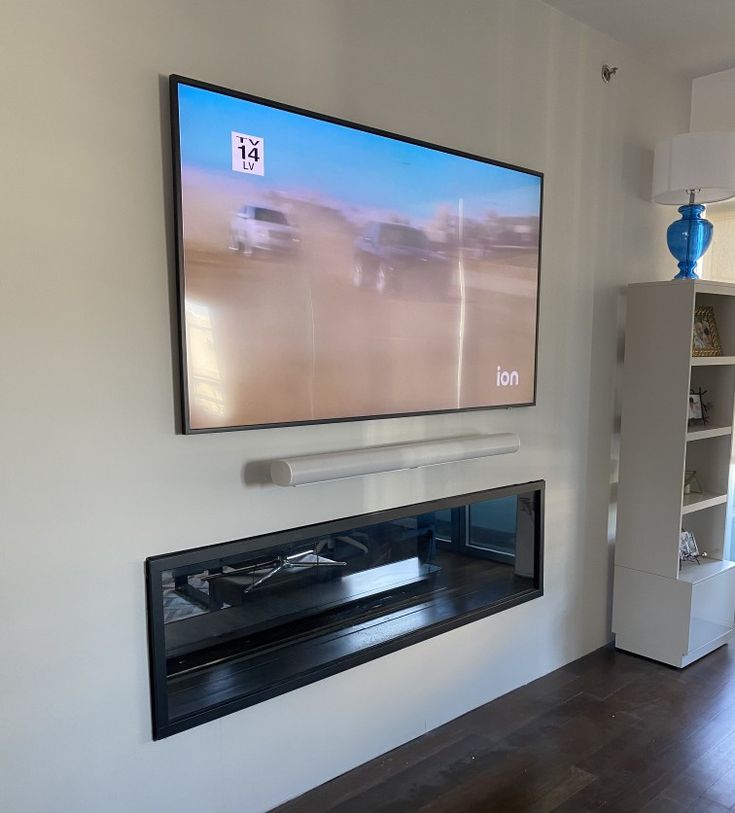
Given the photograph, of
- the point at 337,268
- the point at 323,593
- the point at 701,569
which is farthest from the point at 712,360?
the point at 323,593

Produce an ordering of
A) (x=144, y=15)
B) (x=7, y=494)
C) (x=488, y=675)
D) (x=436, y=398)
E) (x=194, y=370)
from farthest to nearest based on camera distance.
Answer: (x=488, y=675), (x=436, y=398), (x=194, y=370), (x=144, y=15), (x=7, y=494)

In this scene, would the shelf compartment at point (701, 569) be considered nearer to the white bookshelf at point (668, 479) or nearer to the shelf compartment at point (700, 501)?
the white bookshelf at point (668, 479)

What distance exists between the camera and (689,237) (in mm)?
3006

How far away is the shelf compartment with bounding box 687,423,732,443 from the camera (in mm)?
2936

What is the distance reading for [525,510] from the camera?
276cm

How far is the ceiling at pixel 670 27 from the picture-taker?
8.55ft

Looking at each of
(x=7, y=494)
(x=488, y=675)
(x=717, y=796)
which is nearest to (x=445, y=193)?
(x=7, y=494)

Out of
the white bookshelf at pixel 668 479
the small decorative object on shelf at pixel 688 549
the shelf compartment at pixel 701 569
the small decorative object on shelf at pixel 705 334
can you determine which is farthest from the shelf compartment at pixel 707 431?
the shelf compartment at pixel 701 569

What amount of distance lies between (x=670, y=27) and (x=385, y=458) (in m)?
2.22

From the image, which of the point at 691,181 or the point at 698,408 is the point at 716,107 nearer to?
the point at 691,181

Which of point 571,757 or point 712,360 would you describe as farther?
point 712,360

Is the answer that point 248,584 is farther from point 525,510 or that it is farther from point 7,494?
point 525,510

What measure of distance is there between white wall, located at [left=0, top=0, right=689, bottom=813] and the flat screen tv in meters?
0.08

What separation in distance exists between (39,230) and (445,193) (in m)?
1.28
